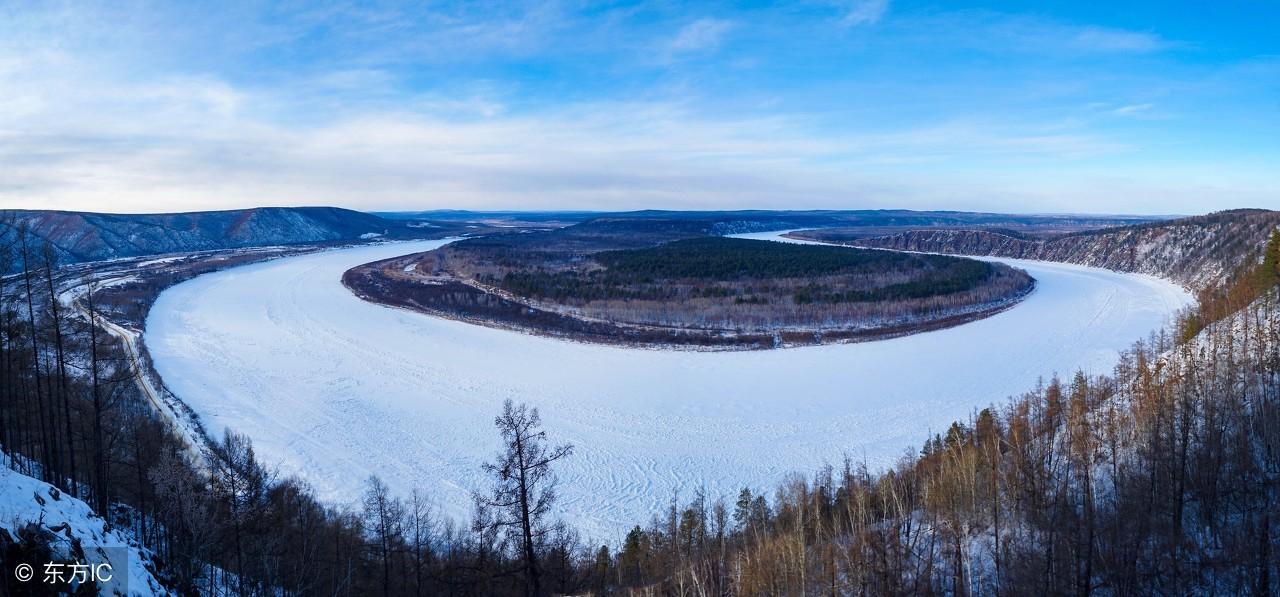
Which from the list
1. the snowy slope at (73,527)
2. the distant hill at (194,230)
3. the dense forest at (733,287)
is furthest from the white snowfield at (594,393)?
the distant hill at (194,230)

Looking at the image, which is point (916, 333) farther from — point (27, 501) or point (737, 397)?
point (27, 501)

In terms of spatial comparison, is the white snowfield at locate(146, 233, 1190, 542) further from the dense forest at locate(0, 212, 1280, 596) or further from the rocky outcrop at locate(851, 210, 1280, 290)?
the rocky outcrop at locate(851, 210, 1280, 290)

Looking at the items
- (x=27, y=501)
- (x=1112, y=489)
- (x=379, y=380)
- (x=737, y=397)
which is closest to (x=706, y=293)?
(x=737, y=397)

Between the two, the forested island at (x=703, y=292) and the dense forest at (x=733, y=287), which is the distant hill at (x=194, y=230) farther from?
the dense forest at (x=733, y=287)

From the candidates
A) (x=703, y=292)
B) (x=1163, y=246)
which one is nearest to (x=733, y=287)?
(x=703, y=292)

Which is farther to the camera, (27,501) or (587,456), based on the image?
(587,456)

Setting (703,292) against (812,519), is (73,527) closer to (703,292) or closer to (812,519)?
(812,519)
